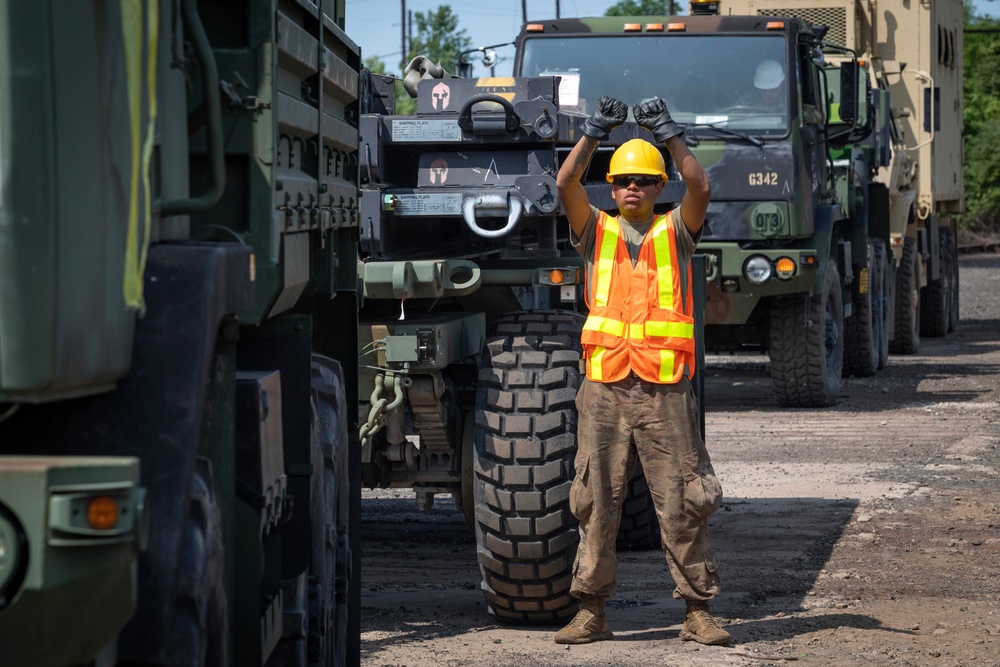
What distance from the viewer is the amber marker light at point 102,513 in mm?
2443

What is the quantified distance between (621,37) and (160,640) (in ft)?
31.7

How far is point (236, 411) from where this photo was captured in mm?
3451

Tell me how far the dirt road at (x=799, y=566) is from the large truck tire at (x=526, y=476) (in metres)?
0.19

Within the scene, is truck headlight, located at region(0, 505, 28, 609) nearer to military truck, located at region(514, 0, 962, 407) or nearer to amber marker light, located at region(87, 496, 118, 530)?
amber marker light, located at region(87, 496, 118, 530)

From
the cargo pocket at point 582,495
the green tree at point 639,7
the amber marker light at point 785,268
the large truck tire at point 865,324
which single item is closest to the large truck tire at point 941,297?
the large truck tire at point 865,324

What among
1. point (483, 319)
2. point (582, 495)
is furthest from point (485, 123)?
point (582, 495)

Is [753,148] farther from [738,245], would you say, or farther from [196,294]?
[196,294]

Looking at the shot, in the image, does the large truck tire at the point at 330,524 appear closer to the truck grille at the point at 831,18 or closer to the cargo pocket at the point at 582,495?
the cargo pocket at the point at 582,495

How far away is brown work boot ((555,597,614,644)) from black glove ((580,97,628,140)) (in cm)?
164

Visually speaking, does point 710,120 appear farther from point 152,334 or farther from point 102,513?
point 102,513

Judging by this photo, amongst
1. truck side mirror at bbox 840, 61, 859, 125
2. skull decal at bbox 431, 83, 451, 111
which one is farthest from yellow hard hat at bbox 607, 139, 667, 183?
truck side mirror at bbox 840, 61, 859, 125

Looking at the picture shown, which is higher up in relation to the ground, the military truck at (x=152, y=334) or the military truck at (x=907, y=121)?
the military truck at (x=907, y=121)

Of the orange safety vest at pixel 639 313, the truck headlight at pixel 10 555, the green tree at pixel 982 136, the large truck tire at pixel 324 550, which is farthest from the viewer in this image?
the green tree at pixel 982 136

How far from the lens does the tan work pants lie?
19.4 feet
